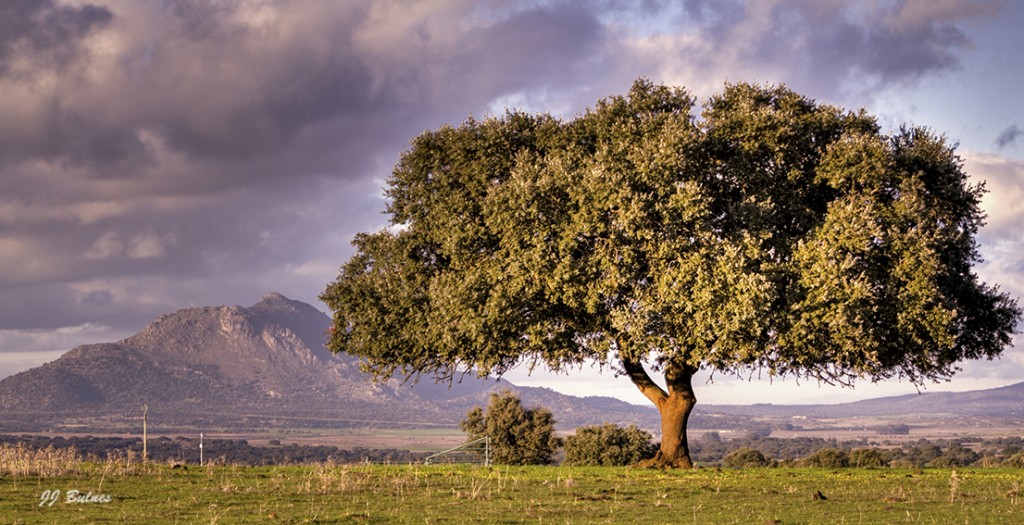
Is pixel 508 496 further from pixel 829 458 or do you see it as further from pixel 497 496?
pixel 829 458

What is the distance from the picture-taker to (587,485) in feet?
109

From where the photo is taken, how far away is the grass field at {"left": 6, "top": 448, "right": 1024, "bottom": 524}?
78.6 ft

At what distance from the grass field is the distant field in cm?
5

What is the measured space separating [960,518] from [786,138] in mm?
20073

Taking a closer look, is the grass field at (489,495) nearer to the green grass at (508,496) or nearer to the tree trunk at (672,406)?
the green grass at (508,496)

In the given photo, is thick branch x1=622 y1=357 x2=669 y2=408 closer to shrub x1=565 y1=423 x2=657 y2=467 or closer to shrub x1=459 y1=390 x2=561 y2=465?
shrub x1=565 y1=423 x2=657 y2=467

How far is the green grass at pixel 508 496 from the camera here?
78.5 ft

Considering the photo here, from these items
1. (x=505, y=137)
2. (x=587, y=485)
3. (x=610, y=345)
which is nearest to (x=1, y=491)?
(x=587, y=485)

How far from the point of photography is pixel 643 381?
149ft

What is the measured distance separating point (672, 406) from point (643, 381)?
1962 millimetres
